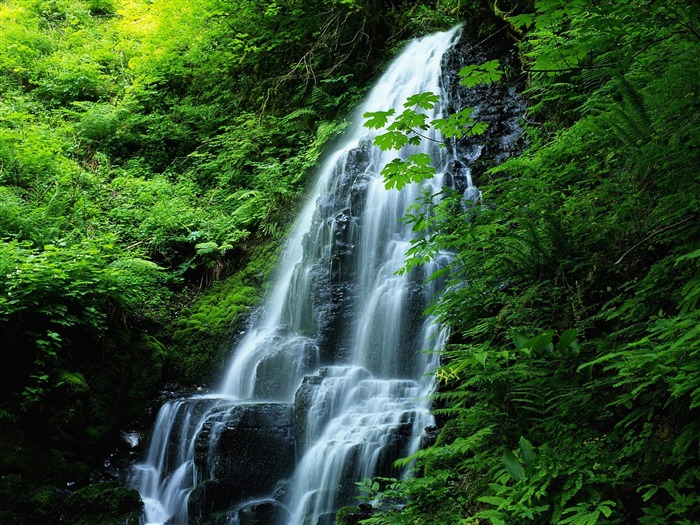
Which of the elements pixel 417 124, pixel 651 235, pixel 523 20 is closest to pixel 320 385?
pixel 417 124

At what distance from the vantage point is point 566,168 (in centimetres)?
399

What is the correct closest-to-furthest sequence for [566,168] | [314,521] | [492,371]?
[492,371] → [566,168] → [314,521]

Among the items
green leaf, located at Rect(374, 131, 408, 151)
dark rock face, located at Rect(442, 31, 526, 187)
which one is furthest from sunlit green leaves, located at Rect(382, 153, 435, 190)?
dark rock face, located at Rect(442, 31, 526, 187)

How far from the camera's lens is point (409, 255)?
19.7 feet

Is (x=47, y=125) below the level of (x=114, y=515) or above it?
above

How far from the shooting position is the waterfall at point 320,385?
5254mm

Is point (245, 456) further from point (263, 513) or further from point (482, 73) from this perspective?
point (482, 73)

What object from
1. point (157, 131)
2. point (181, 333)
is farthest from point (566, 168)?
point (157, 131)

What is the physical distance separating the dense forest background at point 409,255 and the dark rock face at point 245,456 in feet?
2.93

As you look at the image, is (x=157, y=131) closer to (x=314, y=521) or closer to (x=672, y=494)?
(x=314, y=521)

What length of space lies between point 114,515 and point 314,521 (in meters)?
2.27

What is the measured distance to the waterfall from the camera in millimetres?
5254

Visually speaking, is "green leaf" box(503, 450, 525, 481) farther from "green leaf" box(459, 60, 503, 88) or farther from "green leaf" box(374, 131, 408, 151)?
"green leaf" box(459, 60, 503, 88)

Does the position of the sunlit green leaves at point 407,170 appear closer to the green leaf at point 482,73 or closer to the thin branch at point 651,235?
the green leaf at point 482,73
